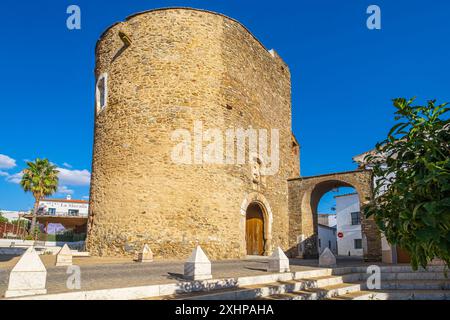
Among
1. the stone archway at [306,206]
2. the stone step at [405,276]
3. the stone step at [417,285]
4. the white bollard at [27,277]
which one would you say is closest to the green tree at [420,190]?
the white bollard at [27,277]

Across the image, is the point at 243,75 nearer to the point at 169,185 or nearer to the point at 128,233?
the point at 169,185

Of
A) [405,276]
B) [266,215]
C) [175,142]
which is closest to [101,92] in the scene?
[175,142]

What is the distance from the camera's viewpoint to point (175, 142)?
13391mm

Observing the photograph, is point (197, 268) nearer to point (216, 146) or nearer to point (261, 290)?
point (261, 290)

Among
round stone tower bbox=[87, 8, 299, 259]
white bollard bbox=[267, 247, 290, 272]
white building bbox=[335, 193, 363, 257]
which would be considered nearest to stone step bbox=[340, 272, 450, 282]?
white bollard bbox=[267, 247, 290, 272]

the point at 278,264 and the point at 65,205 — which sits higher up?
the point at 65,205

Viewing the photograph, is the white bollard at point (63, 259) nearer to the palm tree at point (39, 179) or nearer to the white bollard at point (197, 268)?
the white bollard at point (197, 268)

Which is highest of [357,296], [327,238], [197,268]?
[197,268]

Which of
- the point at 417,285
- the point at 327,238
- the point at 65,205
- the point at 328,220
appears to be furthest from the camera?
the point at 65,205

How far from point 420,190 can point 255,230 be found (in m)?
13.9

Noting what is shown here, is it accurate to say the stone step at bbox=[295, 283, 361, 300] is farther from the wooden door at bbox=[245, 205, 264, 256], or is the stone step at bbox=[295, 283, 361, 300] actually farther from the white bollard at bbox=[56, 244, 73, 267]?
the wooden door at bbox=[245, 205, 264, 256]

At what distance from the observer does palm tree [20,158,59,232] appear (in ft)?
92.5

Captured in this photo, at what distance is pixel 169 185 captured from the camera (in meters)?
13.0
